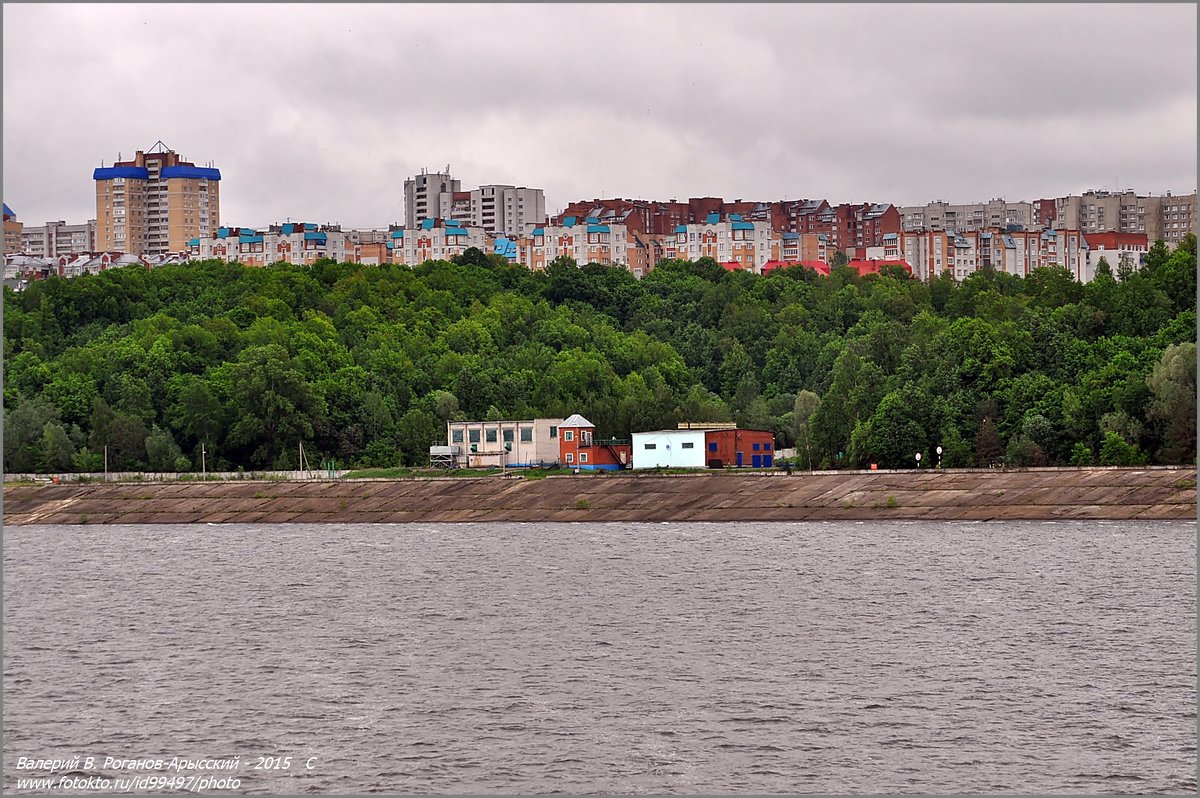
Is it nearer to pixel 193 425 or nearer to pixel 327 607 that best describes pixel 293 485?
pixel 193 425

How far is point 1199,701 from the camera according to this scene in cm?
3459

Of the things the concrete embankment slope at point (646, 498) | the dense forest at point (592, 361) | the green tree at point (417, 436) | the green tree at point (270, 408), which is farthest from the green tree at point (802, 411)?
the green tree at point (270, 408)

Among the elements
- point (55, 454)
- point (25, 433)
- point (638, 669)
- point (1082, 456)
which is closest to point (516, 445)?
point (55, 454)

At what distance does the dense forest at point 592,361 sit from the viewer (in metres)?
97.9

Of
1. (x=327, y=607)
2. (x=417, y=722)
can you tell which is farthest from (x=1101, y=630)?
(x=327, y=607)

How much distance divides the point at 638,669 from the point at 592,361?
10521 cm

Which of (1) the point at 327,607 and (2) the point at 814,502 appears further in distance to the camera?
(2) the point at 814,502

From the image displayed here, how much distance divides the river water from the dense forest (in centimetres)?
2906

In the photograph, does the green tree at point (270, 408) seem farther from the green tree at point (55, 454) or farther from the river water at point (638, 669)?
the river water at point (638, 669)

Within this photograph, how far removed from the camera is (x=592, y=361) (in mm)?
144500

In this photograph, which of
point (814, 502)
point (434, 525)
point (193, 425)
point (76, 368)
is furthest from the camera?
point (76, 368)

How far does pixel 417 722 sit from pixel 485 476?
6769 centimetres

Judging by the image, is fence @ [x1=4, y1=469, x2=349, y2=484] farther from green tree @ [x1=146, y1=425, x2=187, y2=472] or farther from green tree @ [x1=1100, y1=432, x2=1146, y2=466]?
green tree @ [x1=1100, y1=432, x2=1146, y2=466]

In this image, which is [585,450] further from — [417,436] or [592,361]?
[592,361]
